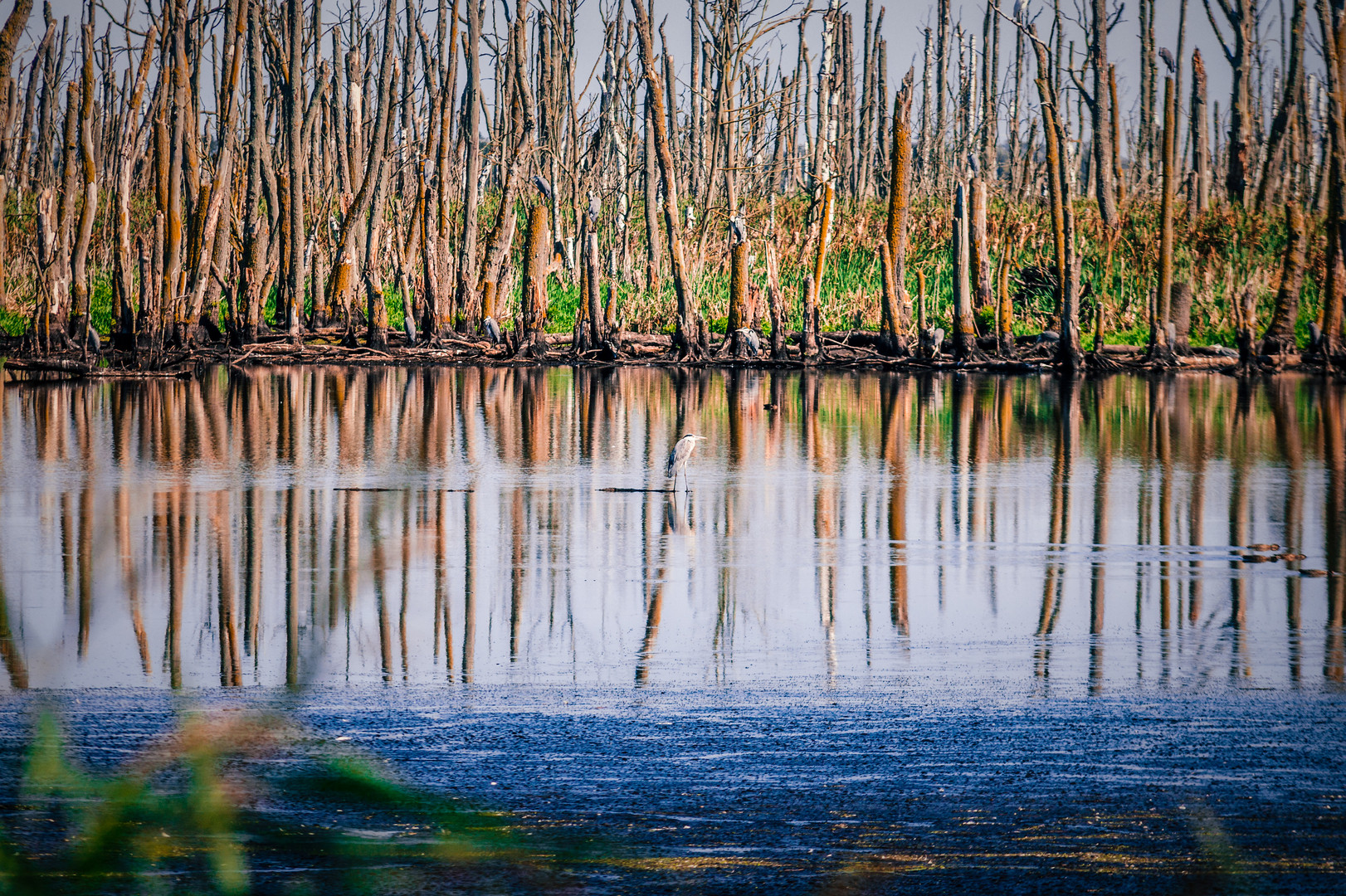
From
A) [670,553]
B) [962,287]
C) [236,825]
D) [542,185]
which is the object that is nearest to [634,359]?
[542,185]

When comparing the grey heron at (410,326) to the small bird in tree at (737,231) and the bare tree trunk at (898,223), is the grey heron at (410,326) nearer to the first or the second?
the small bird in tree at (737,231)

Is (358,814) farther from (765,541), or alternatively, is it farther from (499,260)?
(499,260)

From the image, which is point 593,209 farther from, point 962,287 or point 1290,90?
point 1290,90

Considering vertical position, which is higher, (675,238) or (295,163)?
(295,163)

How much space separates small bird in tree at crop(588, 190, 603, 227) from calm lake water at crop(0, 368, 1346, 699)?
9.91m

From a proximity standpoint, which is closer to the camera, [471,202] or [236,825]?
[236,825]

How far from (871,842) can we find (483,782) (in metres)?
1.25

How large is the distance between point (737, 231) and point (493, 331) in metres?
5.58

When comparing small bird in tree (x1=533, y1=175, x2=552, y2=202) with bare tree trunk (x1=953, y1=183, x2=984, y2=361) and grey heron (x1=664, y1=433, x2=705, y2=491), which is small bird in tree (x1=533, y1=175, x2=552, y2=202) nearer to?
bare tree trunk (x1=953, y1=183, x2=984, y2=361)

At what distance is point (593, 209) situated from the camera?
2733 cm

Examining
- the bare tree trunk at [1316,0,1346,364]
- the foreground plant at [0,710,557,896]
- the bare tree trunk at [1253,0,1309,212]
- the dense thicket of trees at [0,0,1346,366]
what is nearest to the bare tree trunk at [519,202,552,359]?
the dense thicket of trees at [0,0,1346,366]

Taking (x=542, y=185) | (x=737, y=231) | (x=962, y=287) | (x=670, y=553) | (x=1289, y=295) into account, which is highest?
(x=542, y=185)

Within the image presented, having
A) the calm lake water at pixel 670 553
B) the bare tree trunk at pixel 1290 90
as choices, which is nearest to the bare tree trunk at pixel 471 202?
the calm lake water at pixel 670 553

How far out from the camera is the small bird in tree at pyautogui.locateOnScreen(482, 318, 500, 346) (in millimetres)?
30016
